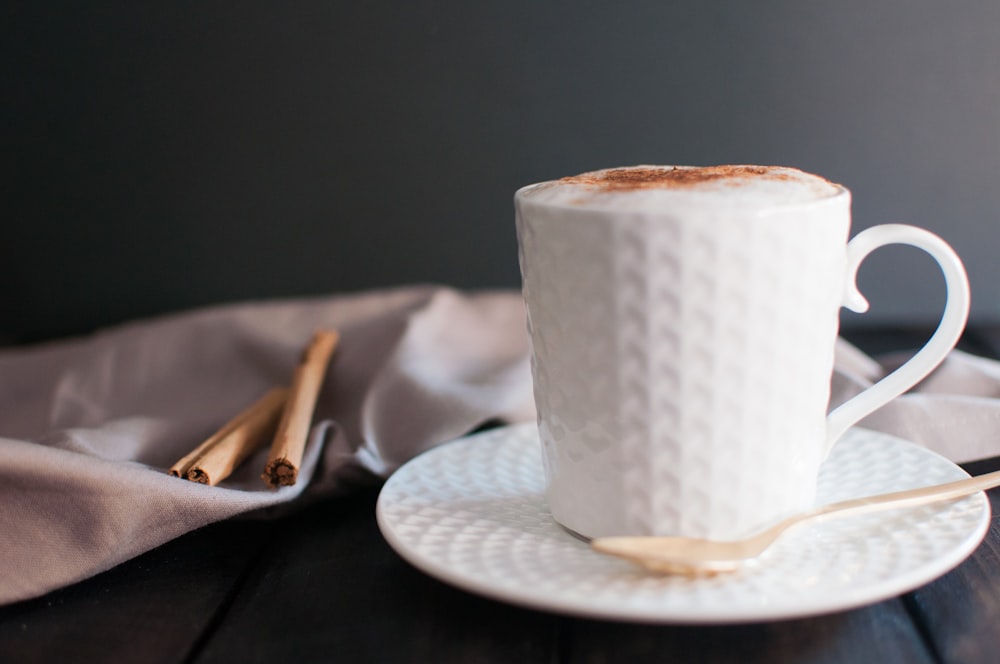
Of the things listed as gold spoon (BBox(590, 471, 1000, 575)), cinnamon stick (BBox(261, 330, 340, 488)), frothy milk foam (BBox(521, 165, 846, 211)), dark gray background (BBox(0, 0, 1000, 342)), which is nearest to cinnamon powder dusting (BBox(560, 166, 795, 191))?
frothy milk foam (BBox(521, 165, 846, 211))

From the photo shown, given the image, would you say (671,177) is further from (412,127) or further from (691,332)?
(412,127)

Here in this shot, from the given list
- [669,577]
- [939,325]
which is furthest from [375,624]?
[939,325]

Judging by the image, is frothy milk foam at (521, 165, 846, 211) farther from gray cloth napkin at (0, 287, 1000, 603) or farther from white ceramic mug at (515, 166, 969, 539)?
gray cloth napkin at (0, 287, 1000, 603)

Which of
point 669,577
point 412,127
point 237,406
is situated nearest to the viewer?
point 669,577

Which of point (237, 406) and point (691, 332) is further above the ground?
point (691, 332)

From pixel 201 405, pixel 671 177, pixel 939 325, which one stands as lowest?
pixel 201 405

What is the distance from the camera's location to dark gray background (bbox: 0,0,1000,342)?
4.13 ft

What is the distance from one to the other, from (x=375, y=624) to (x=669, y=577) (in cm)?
16

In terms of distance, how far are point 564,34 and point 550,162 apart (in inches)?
6.3

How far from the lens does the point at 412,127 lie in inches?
52.3

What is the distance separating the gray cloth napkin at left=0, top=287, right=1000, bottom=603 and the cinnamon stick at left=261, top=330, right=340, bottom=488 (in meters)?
0.01

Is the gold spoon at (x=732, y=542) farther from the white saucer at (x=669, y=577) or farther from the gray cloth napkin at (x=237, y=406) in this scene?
→ the gray cloth napkin at (x=237, y=406)

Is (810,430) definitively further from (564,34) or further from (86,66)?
(86,66)

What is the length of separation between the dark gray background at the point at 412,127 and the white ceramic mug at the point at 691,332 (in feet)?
2.31
